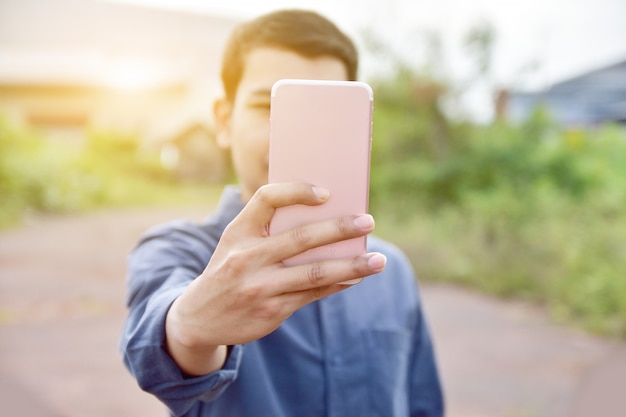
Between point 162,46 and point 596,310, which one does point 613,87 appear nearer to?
point 596,310

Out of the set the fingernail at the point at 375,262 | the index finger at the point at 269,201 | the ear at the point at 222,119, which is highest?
the ear at the point at 222,119

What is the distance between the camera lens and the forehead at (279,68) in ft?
2.95

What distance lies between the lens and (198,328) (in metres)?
0.59

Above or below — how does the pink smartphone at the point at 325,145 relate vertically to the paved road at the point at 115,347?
above

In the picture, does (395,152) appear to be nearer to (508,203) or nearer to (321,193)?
(508,203)

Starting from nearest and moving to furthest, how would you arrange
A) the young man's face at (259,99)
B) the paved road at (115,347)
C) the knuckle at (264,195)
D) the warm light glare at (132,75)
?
the knuckle at (264,195), the young man's face at (259,99), the paved road at (115,347), the warm light glare at (132,75)

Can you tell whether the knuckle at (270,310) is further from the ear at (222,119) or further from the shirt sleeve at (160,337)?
the ear at (222,119)

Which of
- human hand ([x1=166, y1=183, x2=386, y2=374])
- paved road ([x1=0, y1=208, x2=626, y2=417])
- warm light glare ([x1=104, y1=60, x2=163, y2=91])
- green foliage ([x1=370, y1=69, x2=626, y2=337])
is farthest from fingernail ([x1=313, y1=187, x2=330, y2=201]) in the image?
warm light glare ([x1=104, y1=60, x2=163, y2=91])

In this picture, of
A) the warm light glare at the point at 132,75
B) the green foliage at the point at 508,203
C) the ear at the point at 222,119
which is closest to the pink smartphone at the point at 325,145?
the ear at the point at 222,119

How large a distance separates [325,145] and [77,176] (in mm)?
4246

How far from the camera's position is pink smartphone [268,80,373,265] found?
601mm

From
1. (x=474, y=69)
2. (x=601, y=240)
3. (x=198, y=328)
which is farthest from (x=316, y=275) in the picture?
(x=474, y=69)

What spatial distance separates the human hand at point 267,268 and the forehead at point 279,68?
0.38 metres

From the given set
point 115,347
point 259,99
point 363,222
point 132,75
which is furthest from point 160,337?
point 132,75
